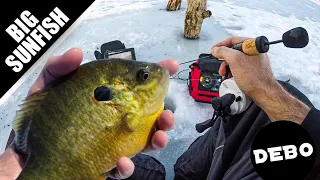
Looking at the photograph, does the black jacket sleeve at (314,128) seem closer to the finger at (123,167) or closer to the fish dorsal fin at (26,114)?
the finger at (123,167)

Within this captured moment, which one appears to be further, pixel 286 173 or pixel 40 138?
pixel 286 173

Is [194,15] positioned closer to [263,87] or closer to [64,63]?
[263,87]

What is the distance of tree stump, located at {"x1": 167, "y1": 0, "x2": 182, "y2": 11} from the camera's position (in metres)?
4.35

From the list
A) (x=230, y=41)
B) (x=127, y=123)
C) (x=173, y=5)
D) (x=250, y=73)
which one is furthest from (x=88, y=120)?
(x=173, y=5)

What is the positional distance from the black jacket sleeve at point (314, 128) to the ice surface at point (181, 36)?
99cm

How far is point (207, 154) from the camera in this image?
192 centimetres

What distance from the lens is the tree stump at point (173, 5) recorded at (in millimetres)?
4352

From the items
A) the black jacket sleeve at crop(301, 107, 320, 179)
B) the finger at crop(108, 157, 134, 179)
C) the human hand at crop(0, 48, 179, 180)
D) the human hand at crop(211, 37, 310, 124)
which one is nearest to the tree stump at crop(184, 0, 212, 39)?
the human hand at crop(211, 37, 310, 124)

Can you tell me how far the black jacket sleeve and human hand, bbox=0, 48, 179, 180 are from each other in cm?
70

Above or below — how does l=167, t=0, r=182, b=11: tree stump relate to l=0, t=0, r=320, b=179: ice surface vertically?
above

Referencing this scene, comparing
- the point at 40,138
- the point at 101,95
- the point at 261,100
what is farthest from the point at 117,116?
the point at 261,100

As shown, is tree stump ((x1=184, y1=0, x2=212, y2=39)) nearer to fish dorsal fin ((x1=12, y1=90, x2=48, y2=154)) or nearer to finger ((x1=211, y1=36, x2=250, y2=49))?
finger ((x1=211, y1=36, x2=250, y2=49))

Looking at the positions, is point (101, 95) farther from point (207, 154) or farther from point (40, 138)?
point (207, 154)

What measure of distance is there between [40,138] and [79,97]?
0.53 feet
